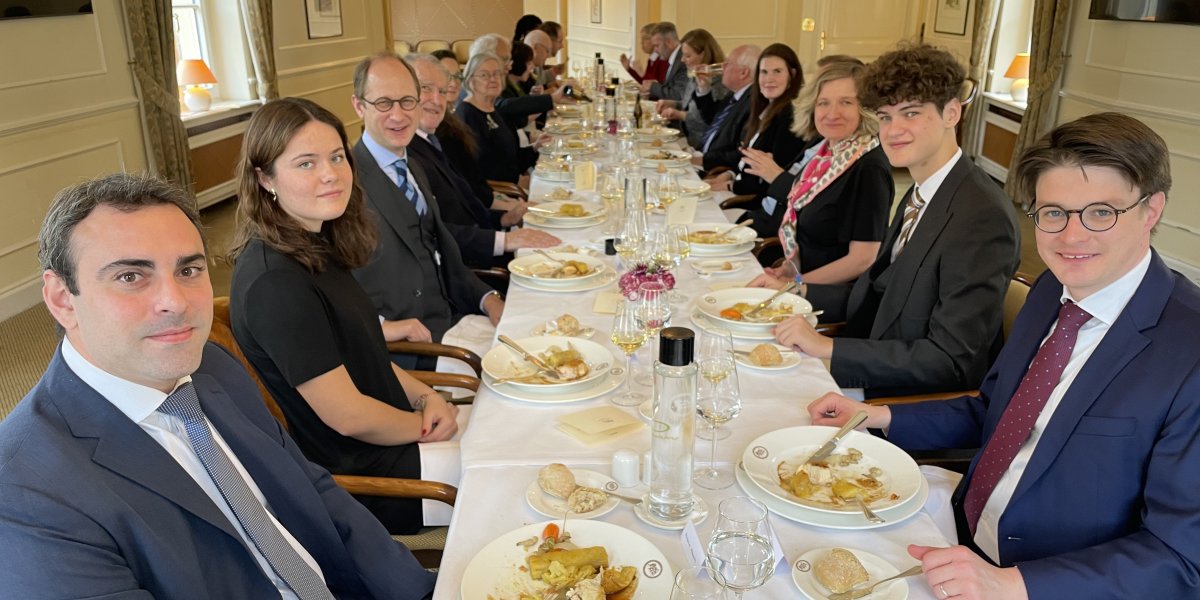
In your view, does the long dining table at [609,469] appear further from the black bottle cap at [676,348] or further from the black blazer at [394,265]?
the black blazer at [394,265]

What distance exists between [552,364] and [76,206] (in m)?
1.15

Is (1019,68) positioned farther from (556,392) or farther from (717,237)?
(556,392)

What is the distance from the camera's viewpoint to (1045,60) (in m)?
7.01

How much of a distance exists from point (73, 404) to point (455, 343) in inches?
72.7

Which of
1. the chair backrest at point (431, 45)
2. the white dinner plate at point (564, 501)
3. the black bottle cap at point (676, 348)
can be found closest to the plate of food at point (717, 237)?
the white dinner plate at point (564, 501)

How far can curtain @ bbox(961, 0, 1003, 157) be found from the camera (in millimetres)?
8273

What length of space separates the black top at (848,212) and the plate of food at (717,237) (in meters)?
0.29

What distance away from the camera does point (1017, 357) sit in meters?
1.75

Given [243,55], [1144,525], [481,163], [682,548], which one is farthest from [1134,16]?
[243,55]

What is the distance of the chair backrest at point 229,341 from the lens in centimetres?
197

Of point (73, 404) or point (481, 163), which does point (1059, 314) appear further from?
point (481, 163)

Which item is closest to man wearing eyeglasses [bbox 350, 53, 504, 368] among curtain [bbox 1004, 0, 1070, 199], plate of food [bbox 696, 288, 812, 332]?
plate of food [bbox 696, 288, 812, 332]

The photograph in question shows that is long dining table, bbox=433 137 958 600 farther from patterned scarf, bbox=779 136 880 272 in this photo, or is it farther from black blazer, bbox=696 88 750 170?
black blazer, bbox=696 88 750 170

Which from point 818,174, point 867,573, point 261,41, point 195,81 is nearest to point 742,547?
point 867,573
